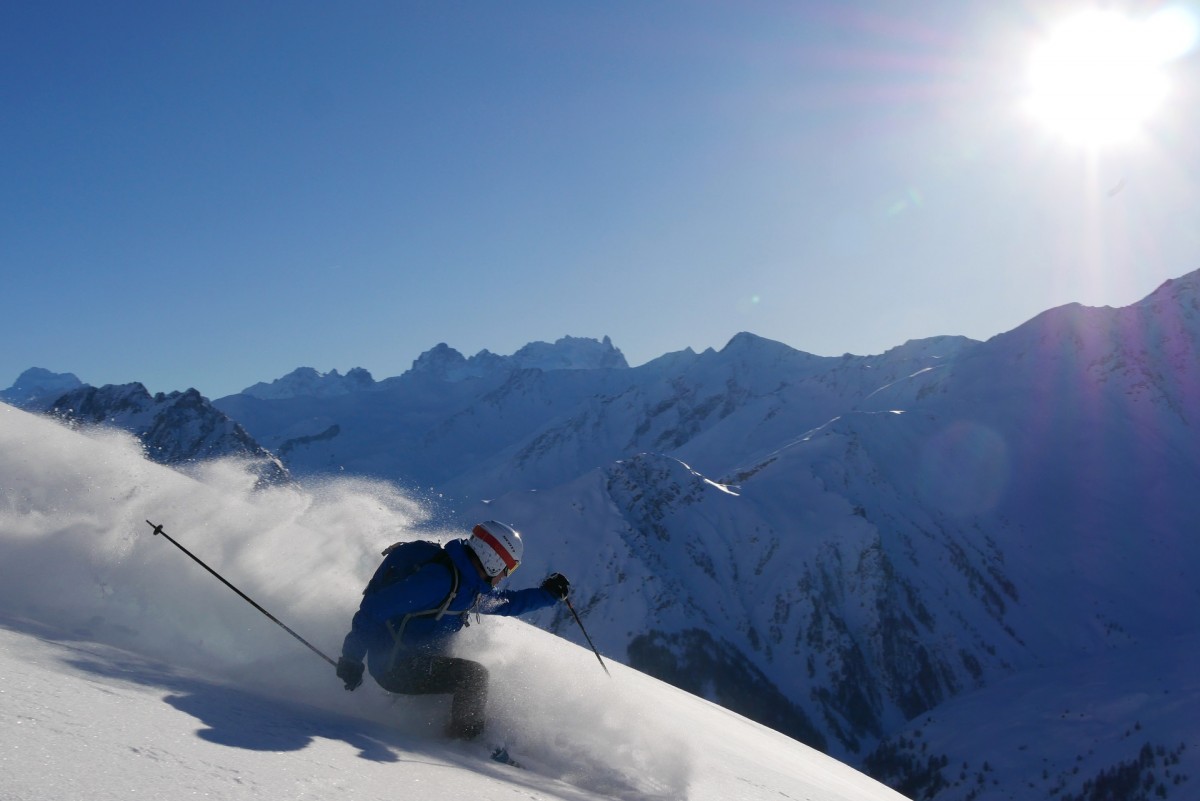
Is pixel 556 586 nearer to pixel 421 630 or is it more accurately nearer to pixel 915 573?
pixel 421 630

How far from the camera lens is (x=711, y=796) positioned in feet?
18.7

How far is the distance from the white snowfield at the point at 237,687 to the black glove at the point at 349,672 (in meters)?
0.29

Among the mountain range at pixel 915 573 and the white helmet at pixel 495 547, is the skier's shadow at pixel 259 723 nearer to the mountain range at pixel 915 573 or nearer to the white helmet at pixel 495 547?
the white helmet at pixel 495 547

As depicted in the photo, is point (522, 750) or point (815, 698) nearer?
point (522, 750)

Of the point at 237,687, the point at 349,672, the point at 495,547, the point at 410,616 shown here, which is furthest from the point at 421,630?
the point at 237,687

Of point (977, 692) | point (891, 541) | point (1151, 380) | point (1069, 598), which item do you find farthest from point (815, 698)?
point (1151, 380)

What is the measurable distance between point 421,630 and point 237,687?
4.89ft

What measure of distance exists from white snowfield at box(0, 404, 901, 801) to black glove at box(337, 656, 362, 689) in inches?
11.4

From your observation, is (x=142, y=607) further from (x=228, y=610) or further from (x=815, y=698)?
(x=815, y=698)

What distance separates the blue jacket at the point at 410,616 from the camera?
6.31 meters

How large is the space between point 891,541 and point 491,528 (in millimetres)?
95938

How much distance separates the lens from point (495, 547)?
23.0ft

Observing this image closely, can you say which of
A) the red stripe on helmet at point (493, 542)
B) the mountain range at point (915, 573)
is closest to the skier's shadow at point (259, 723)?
the red stripe on helmet at point (493, 542)

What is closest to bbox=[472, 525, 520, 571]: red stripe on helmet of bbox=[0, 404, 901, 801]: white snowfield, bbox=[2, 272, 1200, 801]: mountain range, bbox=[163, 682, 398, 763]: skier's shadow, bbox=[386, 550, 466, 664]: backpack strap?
bbox=[386, 550, 466, 664]: backpack strap
